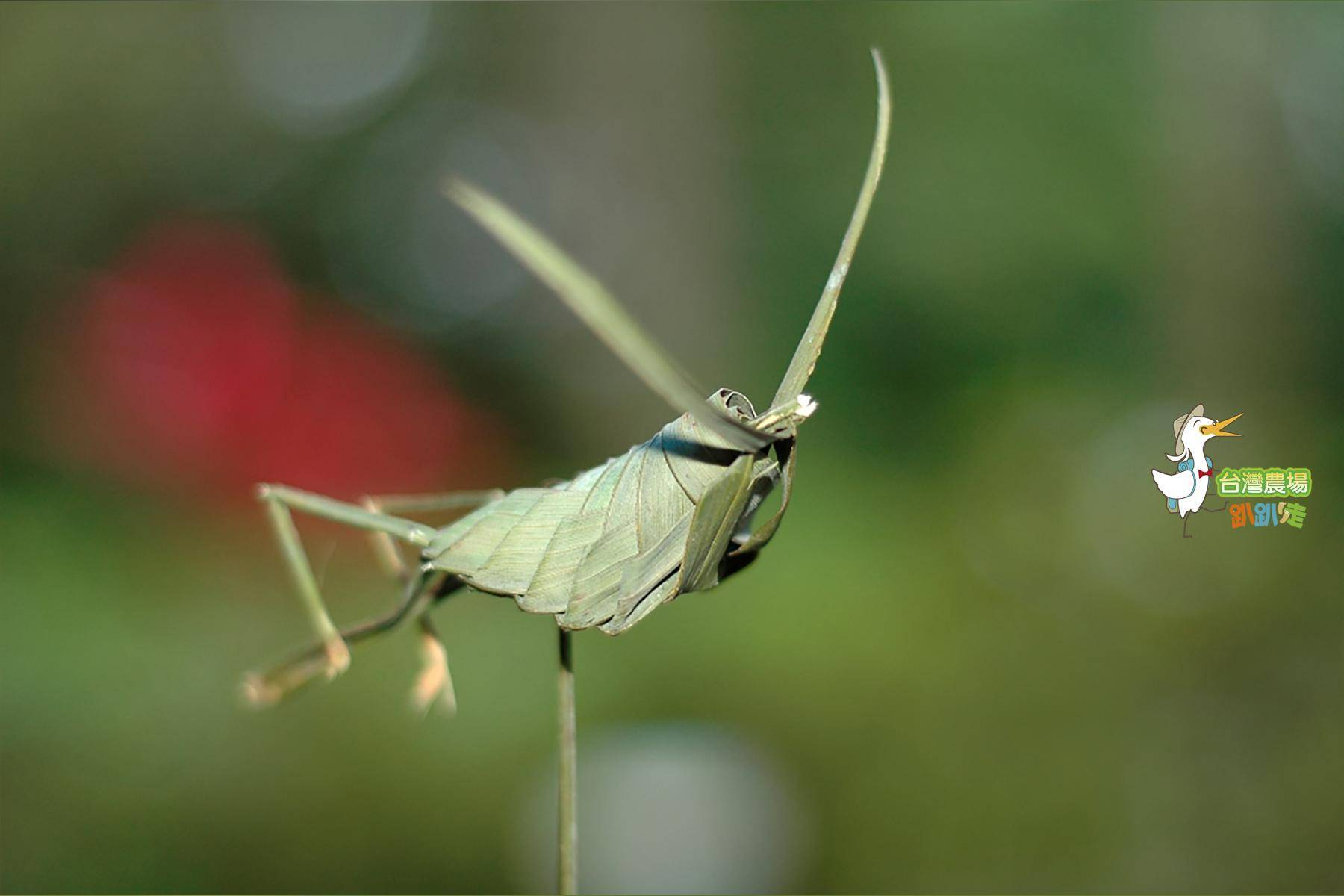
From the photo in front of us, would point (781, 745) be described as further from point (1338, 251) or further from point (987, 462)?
point (1338, 251)

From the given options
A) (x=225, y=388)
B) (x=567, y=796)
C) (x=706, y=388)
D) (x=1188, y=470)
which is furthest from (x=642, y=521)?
(x=225, y=388)

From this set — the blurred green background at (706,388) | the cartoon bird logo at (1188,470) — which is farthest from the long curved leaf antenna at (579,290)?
the blurred green background at (706,388)

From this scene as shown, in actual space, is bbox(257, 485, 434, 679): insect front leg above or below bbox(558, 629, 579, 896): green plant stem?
above

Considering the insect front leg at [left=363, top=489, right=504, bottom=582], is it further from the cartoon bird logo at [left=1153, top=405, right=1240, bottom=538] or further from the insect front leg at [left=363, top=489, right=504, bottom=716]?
the cartoon bird logo at [left=1153, top=405, right=1240, bottom=538]

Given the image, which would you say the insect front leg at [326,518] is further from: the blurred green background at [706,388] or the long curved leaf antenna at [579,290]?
the blurred green background at [706,388]

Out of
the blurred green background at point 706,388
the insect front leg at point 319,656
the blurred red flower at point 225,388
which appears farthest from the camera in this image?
the blurred red flower at point 225,388

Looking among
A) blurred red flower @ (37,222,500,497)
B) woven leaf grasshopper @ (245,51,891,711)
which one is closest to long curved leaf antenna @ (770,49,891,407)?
woven leaf grasshopper @ (245,51,891,711)

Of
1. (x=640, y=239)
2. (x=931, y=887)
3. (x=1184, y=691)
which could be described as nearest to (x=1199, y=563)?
(x=1184, y=691)
